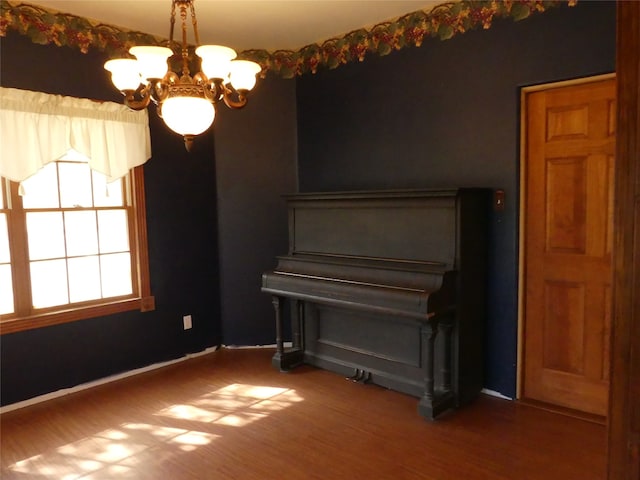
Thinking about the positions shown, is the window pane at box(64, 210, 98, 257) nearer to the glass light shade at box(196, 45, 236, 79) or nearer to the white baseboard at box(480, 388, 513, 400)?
the glass light shade at box(196, 45, 236, 79)

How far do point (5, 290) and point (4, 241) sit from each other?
12.6 inches

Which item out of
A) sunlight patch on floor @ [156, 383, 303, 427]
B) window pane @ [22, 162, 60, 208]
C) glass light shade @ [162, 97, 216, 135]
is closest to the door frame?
sunlight patch on floor @ [156, 383, 303, 427]

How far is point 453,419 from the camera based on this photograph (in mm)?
2990

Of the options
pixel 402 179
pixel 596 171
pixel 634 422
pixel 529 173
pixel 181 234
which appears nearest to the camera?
pixel 634 422

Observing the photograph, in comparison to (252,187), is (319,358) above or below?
A: below

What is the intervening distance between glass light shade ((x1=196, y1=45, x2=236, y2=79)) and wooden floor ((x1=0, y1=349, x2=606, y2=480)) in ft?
6.29

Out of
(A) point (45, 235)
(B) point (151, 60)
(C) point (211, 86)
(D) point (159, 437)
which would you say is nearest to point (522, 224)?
(C) point (211, 86)

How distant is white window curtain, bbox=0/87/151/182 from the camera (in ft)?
10.1

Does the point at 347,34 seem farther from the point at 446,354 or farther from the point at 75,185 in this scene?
the point at 446,354

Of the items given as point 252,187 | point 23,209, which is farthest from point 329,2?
point 23,209

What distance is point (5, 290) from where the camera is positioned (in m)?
3.21

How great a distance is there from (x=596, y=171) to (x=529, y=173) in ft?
1.26

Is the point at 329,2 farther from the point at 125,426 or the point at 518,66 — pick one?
the point at 125,426

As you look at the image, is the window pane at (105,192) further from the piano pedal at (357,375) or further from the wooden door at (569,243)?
the wooden door at (569,243)
